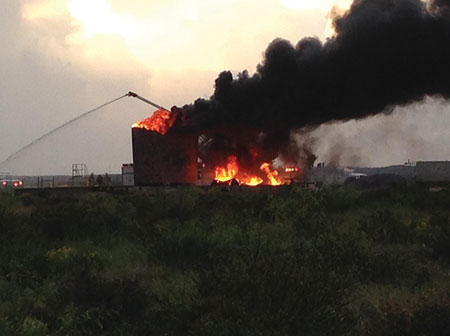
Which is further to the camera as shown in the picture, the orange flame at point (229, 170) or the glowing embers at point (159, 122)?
the glowing embers at point (159, 122)

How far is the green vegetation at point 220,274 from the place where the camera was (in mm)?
5629

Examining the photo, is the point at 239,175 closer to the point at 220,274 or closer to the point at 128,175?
the point at 128,175

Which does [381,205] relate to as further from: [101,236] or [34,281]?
[34,281]

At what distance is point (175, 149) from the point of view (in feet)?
184

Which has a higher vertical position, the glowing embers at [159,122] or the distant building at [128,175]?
the glowing embers at [159,122]

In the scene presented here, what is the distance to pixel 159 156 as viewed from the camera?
5578cm

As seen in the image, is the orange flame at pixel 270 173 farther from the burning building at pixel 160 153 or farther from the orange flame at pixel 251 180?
the burning building at pixel 160 153

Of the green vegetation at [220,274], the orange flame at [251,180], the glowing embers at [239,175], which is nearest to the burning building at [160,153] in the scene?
the glowing embers at [239,175]

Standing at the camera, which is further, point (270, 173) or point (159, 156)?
point (159, 156)

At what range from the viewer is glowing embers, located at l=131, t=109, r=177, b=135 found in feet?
185

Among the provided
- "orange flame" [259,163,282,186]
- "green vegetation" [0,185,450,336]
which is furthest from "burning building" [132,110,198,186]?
"green vegetation" [0,185,450,336]

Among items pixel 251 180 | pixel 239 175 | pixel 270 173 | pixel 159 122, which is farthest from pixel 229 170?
pixel 159 122

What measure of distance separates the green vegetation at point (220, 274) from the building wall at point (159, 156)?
35.7 metres

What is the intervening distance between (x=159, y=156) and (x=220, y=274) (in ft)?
164
